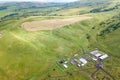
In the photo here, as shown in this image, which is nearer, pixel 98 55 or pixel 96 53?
pixel 98 55

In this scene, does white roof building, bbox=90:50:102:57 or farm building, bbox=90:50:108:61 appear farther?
white roof building, bbox=90:50:102:57

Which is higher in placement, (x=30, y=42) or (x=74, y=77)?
(x=30, y=42)

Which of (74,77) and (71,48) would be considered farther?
(71,48)

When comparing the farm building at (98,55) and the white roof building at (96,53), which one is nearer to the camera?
the farm building at (98,55)

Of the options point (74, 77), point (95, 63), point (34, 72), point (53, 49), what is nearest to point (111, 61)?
point (95, 63)

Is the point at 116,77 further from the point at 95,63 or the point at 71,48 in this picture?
the point at 71,48

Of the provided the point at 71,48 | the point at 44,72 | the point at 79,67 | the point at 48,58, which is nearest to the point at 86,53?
the point at 71,48

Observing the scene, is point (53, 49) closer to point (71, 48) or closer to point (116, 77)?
point (71, 48)

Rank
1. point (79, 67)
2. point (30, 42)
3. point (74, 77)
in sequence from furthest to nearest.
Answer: point (30, 42)
point (79, 67)
point (74, 77)

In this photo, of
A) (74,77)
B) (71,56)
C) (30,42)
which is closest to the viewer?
(74,77)

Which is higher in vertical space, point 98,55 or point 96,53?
point 96,53
